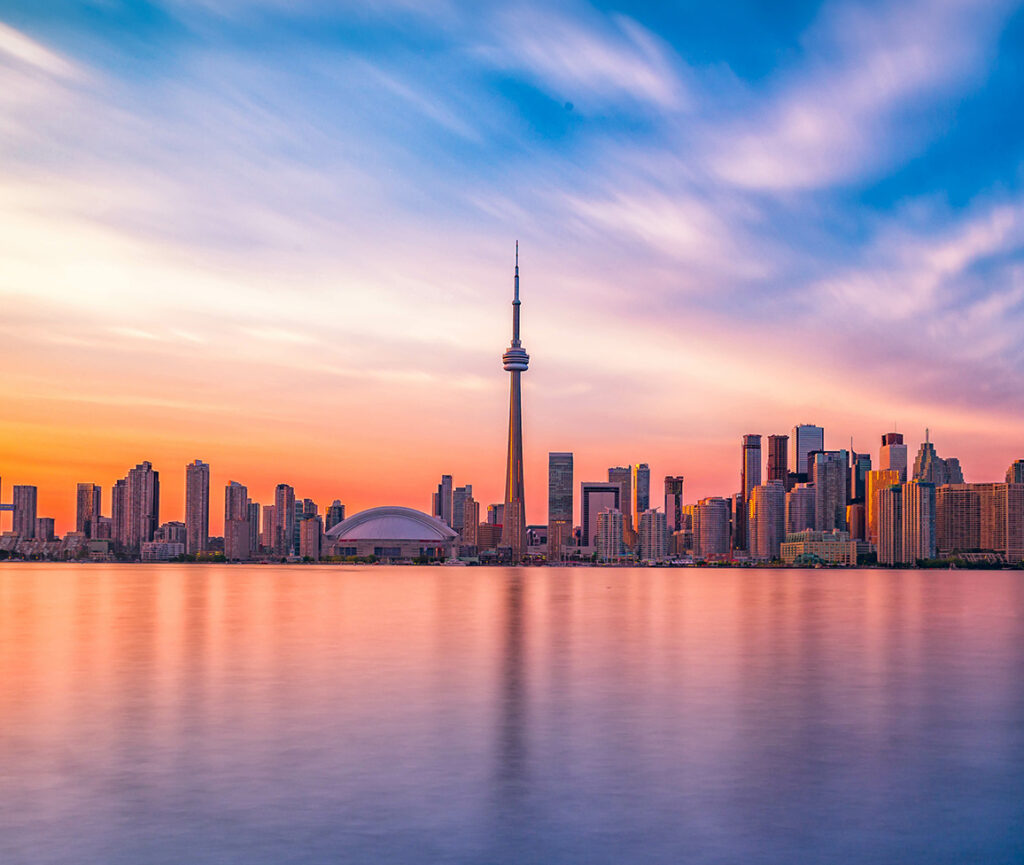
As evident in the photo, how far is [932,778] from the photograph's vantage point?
83.7 feet

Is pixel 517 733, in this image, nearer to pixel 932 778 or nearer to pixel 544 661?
pixel 932 778

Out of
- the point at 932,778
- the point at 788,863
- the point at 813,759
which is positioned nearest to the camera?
the point at 788,863

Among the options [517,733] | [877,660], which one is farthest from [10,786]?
[877,660]

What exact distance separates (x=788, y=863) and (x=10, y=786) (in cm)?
1787

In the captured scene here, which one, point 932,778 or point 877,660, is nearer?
point 932,778

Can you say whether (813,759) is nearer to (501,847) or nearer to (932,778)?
(932,778)

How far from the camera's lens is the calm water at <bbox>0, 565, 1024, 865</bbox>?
19.5 metres

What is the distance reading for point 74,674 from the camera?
46312 mm

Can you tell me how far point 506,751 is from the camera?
28359 mm

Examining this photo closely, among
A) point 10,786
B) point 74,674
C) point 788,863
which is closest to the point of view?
point 788,863

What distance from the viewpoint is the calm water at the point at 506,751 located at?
19500mm

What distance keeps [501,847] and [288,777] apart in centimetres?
812

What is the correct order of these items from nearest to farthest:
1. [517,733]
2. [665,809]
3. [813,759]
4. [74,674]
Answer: [665,809] → [813,759] → [517,733] → [74,674]

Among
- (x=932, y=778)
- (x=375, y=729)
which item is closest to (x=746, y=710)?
(x=932, y=778)
